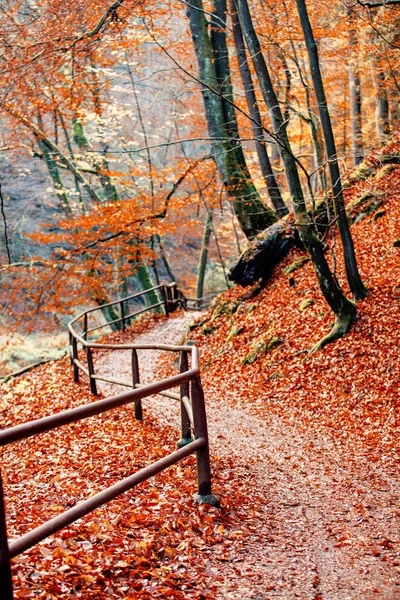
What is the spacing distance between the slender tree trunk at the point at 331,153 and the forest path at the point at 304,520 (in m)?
3.47

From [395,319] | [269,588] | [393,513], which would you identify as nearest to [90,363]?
[395,319]

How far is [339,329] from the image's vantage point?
10328mm

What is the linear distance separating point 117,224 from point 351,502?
13.2m

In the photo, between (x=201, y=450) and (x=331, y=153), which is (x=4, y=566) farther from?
(x=331, y=153)

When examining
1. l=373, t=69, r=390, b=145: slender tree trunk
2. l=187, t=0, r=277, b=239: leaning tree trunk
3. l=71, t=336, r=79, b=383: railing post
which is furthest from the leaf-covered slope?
l=71, t=336, r=79, b=383: railing post

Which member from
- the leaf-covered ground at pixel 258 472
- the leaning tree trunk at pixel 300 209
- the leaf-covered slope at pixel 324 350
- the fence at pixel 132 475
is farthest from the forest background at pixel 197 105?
the fence at pixel 132 475

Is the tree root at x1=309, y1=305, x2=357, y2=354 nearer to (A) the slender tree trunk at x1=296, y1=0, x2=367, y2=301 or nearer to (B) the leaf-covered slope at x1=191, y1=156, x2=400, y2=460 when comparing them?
(B) the leaf-covered slope at x1=191, y1=156, x2=400, y2=460

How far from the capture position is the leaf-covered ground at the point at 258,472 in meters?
3.71

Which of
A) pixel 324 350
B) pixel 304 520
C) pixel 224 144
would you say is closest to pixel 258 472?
pixel 304 520

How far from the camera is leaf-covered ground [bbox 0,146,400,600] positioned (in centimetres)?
371

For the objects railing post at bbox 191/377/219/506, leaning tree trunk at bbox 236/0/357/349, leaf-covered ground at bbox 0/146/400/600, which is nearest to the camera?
leaf-covered ground at bbox 0/146/400/600

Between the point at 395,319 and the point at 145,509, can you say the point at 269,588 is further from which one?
the point at 395,319

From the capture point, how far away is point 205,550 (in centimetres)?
412

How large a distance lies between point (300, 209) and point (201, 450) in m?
6.44
